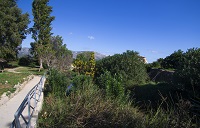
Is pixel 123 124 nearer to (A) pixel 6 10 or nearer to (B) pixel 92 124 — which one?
(B) pixel 92 124

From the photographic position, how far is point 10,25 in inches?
982

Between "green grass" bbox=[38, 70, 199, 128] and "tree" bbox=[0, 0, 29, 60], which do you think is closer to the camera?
"green grass" bbox=[38, 70, 199, 128]

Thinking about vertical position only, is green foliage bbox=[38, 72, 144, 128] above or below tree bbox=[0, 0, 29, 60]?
below

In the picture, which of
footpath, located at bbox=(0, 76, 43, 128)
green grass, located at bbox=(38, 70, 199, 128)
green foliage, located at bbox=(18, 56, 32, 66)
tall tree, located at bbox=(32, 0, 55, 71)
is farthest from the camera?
green foliage, located at bbox=(18, 56, 32, 66)

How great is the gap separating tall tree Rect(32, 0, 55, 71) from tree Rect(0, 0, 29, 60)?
3939 millimetres

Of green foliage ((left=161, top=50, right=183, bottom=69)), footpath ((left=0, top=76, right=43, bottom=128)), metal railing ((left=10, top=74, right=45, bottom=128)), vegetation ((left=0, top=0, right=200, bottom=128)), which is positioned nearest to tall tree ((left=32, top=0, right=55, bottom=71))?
vegetation ((left=0, top=0, right=200, bottom=128))

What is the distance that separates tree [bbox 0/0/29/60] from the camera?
24.1m

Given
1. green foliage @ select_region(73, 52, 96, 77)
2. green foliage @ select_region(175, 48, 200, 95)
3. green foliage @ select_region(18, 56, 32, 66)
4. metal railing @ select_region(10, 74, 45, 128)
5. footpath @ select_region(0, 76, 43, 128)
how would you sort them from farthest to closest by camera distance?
green foliage @ select_region(18, 56, 32, 66) → green foliage @ select_region(73, 52, 96, 77) → green foliage @ select_region(175, 48, 200, 95) → footpath @ select_region(0, 76, 43, 128) → metal railing @ select_region(10, 74, 45, 128)

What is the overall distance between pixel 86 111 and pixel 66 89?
19.6ft

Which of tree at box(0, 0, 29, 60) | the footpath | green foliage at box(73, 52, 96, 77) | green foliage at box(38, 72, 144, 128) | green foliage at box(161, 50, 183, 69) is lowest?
the footpath

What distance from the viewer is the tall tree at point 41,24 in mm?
31328

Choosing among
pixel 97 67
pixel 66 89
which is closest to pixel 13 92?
pixel 66 89

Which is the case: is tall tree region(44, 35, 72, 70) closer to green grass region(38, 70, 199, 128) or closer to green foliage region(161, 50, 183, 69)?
green foliage region(161, 50, 183, 69)

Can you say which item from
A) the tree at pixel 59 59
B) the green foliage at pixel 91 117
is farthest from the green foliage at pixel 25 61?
the green foliage at pixel 91 117
